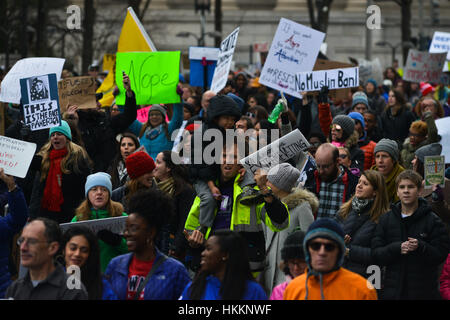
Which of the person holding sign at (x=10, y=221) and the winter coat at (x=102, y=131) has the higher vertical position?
the winter coat at (x=102, y=131)

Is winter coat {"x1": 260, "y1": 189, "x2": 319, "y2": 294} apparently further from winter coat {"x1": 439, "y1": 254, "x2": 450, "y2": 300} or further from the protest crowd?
winter coat {"x1": 439, "y1": 254, "x2": 450, "y2": 300}

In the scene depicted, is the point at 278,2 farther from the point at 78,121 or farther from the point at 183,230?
the point at 183,230

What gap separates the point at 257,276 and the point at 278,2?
39120 millimetres

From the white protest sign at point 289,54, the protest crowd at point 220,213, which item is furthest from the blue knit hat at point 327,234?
the white protest sign at point 289,54

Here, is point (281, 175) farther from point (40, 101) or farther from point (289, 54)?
point (289, 54)

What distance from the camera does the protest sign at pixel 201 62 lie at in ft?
48.1

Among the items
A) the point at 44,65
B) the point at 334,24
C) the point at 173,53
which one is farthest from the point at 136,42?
the point at 334,24

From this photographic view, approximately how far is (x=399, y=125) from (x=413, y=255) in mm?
6028

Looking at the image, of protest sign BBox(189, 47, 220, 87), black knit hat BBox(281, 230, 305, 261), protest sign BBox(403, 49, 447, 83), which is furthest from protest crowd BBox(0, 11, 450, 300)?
protest sign BBox(403, 49, 447, 83)

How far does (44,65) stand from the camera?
10.7 meters

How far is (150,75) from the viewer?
11523mm

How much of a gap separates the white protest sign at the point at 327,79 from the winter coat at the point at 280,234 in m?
4.49

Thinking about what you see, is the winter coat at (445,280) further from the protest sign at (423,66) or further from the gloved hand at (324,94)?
the protest sign at (423,66)

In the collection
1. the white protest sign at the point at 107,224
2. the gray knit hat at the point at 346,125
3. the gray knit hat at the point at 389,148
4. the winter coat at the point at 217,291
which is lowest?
the winter coat at the point at 217,291
